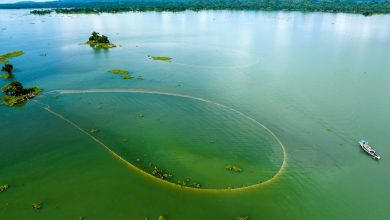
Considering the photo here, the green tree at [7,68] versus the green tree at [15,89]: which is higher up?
the green tree at [7,68]

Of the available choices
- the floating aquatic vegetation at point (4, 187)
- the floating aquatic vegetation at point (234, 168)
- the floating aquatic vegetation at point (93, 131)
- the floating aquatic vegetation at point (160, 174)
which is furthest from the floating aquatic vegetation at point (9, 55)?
the floating aquatic vegetation at point (234, 168)

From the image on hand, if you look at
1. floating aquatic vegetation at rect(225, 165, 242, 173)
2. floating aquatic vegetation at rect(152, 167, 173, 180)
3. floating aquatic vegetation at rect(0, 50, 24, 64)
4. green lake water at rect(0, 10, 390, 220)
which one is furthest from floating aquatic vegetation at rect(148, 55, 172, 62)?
floating aquatic vegetation at rect(225, 165, 242, 173)

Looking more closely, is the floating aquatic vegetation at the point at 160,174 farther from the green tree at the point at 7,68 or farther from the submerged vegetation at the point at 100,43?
the submerged vegetation at the point at 100,43

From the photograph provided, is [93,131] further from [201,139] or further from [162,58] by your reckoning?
[162,58]

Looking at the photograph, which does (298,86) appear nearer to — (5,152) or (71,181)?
(71,181)

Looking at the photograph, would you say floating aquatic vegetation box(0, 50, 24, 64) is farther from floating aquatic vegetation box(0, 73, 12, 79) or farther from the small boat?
the small boat

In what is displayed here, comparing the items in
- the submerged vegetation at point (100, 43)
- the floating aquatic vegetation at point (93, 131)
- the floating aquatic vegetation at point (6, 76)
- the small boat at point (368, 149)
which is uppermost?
the submerged vegetation at point (100, 43)
